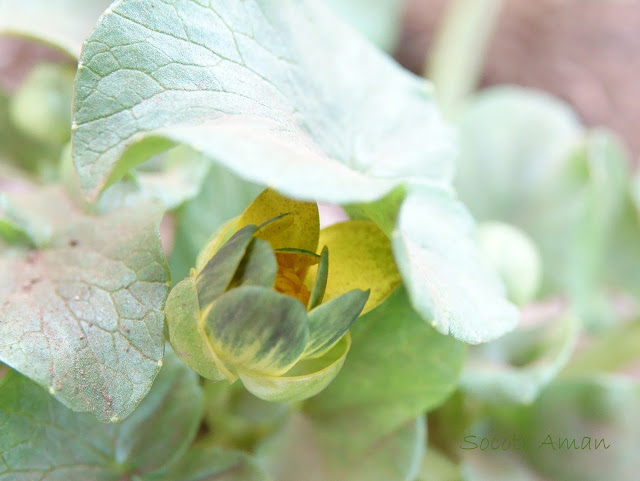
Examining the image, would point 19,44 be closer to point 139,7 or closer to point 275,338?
point 139,7

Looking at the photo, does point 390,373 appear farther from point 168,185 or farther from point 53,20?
point 53,20

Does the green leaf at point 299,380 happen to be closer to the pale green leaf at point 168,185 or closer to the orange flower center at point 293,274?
the orange flower center at point 293,274

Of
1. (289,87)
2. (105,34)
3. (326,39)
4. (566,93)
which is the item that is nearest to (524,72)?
(566,93)

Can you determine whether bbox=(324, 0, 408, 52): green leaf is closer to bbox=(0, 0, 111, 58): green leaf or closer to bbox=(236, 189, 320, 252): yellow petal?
bbox=(0, 0, 111, 58): green leaf

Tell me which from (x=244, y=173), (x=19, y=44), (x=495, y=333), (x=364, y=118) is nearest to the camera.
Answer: (x=244, y=173)

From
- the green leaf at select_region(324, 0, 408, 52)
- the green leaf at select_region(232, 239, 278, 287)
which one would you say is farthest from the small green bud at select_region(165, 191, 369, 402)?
the green leaf at select_region(324, 0, 408, 52)

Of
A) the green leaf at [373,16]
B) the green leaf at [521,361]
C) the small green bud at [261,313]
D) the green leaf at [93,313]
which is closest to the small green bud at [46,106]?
the green leaf at [93,313]
